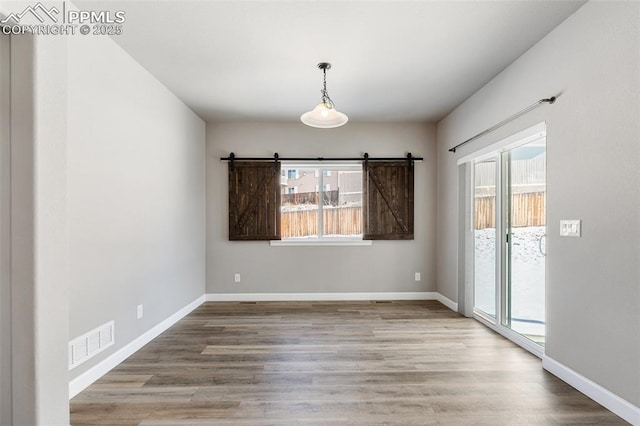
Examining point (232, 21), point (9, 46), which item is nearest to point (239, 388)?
point (9, 46)

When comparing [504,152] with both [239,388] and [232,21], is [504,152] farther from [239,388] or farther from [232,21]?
[239,388]

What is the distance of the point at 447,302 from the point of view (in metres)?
4.86

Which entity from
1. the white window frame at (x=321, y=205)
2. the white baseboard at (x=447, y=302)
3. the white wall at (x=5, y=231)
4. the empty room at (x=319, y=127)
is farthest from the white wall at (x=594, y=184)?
the white wall at (x=5, y=231)

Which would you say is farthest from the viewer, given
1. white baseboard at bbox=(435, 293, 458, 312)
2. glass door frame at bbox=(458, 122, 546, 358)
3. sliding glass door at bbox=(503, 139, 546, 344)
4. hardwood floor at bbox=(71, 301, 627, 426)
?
white baseboard at bbox=(435, 293, 458, 312)

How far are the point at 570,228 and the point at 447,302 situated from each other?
2.61 metres

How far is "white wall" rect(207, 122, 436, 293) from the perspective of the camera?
521 centimetres

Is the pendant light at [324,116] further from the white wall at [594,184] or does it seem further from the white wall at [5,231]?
the white wall at [5,231]

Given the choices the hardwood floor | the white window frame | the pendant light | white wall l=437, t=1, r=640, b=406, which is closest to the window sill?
the white window frame

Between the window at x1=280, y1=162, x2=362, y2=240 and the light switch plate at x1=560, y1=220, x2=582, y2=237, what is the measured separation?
301 centimetres

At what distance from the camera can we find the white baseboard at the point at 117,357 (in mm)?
2426

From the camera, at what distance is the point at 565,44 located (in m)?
2.58

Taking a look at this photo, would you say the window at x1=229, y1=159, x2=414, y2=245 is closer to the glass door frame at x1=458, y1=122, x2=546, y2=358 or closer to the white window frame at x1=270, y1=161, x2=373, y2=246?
the white window frame at x1=270, y1=161, x2=373, y2=246

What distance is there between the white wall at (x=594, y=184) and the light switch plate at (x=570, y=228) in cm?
4

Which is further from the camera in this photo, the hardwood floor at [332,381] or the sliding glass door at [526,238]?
the sliding glass door at [526,238]
